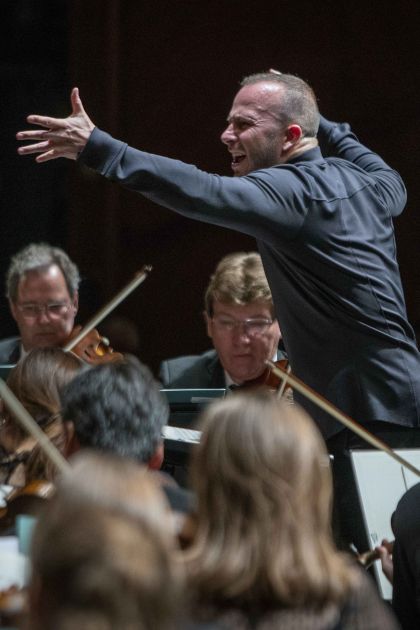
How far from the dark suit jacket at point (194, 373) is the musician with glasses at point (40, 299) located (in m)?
0.35

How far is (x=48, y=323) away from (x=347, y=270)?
148 cm

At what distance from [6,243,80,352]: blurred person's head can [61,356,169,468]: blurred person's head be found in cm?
188

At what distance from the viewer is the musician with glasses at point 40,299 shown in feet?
12.9

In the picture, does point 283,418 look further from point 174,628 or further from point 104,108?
point 104,108

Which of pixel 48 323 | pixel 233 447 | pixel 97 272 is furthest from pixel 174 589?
pixel 97 272

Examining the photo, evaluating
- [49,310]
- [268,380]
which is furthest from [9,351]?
[268,380]

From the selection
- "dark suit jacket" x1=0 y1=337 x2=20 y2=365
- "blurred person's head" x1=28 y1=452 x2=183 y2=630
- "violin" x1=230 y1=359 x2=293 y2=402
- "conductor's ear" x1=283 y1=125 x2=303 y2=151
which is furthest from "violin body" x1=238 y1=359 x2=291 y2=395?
"blurred person's head" x1=28 y1=452 x2=183 y2=630

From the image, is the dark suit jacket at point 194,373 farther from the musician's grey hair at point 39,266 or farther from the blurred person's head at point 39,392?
the blurred person's head at point 39,392

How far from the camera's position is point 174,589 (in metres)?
1.12

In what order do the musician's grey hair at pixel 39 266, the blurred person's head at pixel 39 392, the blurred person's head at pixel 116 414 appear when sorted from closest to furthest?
the blurred person's head at pixel 116 414
the blurred person's head at pixel 39 392
the musician's grey hair at pixel 39 266

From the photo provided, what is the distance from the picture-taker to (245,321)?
3.60 m

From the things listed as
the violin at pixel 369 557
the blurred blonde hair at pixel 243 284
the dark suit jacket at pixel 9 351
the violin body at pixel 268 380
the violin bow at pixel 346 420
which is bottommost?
the dark suit jacket at pixel 9 351

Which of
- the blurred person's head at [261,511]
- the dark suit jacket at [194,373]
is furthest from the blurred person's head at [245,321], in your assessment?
the blurred person's head at [261,511]

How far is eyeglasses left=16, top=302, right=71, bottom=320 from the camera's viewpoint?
3939mm
